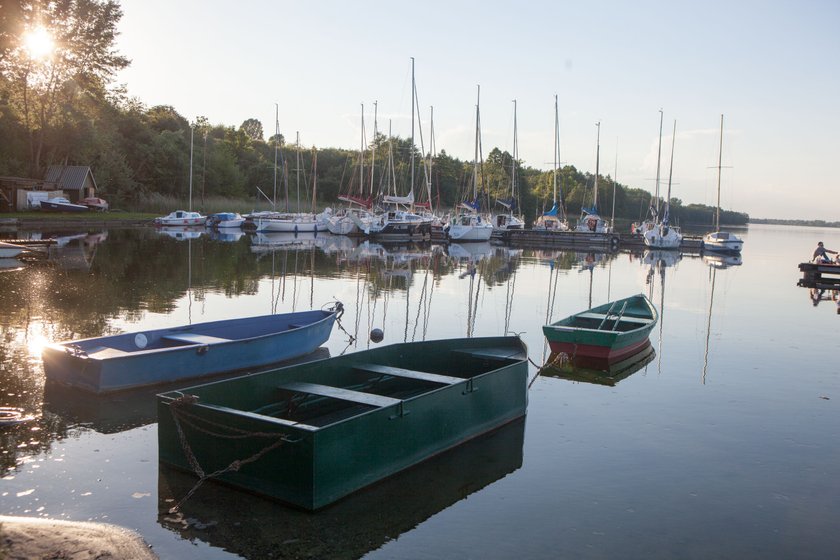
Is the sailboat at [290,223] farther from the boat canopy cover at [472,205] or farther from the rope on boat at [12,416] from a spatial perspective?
the rope on boat at [12,416]

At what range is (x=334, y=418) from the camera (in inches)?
399

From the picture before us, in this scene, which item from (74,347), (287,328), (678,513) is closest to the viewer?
(678,513)

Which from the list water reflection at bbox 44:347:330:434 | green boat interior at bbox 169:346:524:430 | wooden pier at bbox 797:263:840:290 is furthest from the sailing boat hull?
water reflection at bbox 44:347:330:434

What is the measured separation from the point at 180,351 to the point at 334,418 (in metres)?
3.65

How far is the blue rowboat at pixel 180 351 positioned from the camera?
1159 cm

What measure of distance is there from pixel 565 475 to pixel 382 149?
91.9m

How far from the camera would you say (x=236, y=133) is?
105188mm

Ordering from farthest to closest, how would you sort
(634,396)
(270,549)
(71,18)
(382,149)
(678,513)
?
1. (382,149)
2. (71,18)
3. (634,396)
4. (678,513)
5. (270,549)

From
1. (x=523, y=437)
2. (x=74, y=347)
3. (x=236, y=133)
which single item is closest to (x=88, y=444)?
(x=74, y=347)

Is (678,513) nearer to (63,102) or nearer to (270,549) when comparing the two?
(270,549)

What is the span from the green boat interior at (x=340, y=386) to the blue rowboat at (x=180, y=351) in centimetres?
304

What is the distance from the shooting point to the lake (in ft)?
25.1

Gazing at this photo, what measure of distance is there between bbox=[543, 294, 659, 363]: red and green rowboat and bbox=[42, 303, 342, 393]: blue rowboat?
487cm

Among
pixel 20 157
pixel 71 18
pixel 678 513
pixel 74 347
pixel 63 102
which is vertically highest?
pixel 71 18
